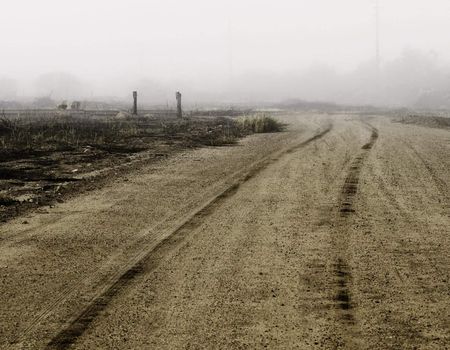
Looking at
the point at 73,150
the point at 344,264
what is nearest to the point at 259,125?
the point at 73,150

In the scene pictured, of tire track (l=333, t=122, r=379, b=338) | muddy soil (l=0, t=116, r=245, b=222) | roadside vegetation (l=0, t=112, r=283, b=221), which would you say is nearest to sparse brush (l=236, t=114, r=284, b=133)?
roadside vegetation (l=0, t=112, r=283, b=221)

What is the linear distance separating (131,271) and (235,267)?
118 centimetres

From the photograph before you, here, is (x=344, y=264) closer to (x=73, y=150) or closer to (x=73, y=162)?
(x=73, y=162)

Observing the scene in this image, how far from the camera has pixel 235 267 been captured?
21.5 ft

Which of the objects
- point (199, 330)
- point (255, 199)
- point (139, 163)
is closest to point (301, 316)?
point (199, 330)

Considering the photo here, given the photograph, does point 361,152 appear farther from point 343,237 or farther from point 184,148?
point 343,237

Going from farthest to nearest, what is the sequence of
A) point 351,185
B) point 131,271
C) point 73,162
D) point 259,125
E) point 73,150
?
point 259,125, point 73,150, point 73,162, point 351,185, point 131,271

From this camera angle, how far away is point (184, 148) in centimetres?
2014

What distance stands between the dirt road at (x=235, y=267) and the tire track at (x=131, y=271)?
0.02 m

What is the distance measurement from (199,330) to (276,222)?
3.93 meters

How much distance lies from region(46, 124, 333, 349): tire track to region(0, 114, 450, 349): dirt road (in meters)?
0.02

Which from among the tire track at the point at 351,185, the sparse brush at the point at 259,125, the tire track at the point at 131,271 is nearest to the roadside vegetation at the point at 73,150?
the sparse brush at the point at 259,125

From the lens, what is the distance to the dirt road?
4.84 meters

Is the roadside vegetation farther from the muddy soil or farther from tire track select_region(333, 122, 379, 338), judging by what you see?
tire track select_region(333, 122, 379, 338)
